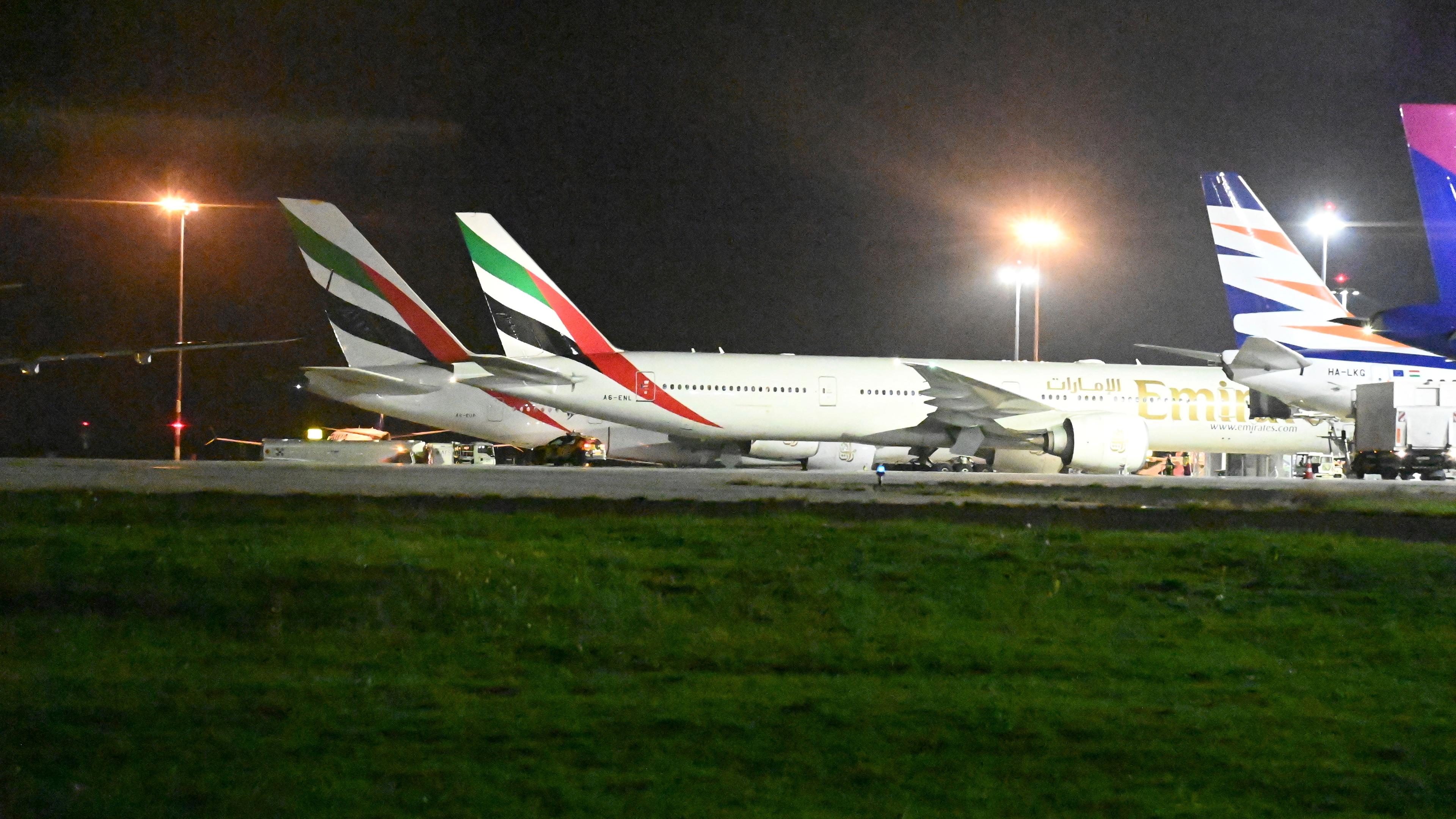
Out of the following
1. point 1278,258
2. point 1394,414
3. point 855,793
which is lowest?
point 855,793

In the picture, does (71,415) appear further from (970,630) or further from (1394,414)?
(970,630)

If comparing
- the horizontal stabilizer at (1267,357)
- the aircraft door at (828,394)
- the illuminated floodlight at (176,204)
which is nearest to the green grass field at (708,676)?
the horizontal stabilizer at (1267,357)

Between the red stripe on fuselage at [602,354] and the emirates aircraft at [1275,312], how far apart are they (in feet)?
43.8

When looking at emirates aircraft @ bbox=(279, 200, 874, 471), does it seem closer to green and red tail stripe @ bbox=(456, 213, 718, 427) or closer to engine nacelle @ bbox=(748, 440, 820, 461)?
green and red tail stripe @ bbox=(456, 213, 718, 427)

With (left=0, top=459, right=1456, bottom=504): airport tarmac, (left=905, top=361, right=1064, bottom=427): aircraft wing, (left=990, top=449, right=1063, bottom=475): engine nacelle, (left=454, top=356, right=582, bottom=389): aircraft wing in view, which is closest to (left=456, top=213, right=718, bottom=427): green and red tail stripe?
(left=454, top=356, right=582, bottom=389): aircraft wing

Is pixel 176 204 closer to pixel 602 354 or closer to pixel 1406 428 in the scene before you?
pixel 602 354

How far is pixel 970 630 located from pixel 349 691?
14.3ft

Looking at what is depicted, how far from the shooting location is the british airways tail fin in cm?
1463

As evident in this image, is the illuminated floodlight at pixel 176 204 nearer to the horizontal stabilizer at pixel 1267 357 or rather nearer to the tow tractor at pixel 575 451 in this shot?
the tow tractor at pixel 575 451

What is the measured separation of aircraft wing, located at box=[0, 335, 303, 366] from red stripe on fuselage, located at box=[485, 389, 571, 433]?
620cm

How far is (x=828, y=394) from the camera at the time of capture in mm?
34281

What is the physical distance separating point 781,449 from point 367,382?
1100 centimetres

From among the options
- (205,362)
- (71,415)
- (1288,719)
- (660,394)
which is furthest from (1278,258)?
(205,362)

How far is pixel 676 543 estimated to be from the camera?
13.1 metres
